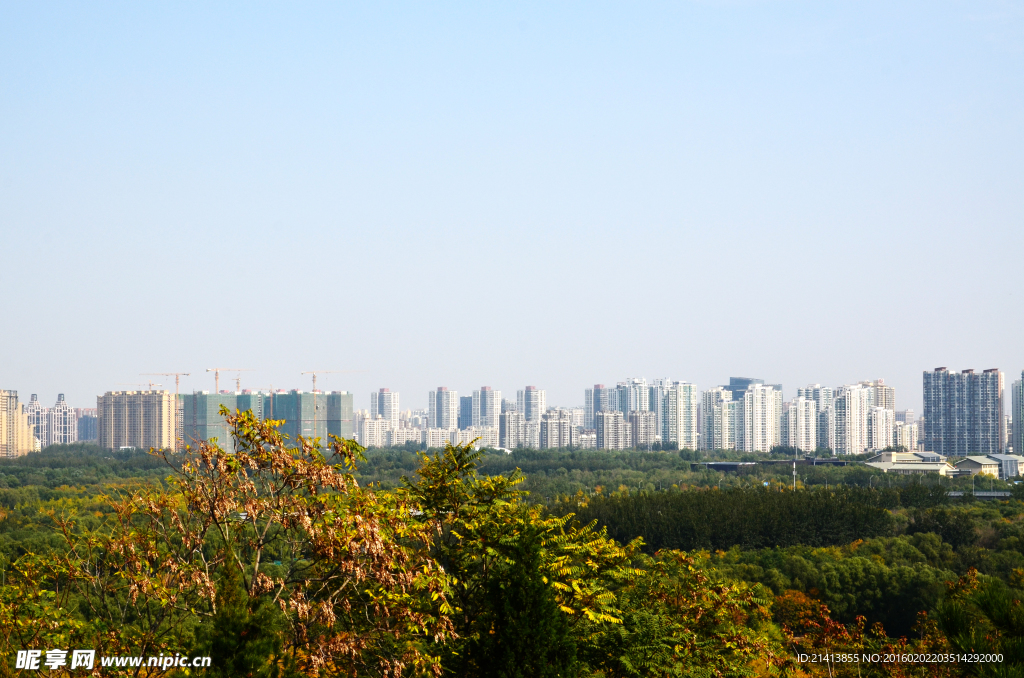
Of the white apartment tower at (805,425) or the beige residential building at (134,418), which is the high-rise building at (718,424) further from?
the beige residential building at (134,418)

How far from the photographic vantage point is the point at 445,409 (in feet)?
540

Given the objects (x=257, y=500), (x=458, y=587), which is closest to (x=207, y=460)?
(x=257, y=500)

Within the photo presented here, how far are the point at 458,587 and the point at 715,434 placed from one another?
331 feet

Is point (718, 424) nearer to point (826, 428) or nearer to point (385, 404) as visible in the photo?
point (826, 428)

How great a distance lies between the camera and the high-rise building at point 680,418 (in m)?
111

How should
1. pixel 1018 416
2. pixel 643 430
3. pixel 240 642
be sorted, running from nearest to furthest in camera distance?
pixel 240 642 → pixel 1018 416 → pixel 643 430

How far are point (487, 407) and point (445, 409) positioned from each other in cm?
904

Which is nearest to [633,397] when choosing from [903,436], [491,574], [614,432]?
[614,432]

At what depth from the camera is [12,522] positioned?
99.0 feet

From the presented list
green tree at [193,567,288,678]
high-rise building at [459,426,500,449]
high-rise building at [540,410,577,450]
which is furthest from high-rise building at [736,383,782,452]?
green tree at [193,567,288,678]

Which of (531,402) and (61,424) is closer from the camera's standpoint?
(61,424)

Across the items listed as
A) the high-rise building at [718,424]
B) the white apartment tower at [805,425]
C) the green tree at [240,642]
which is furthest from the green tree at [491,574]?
the high-rise building at [718,424]

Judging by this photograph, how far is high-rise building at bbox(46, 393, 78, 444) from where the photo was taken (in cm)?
12444

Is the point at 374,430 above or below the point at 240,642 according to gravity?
below
